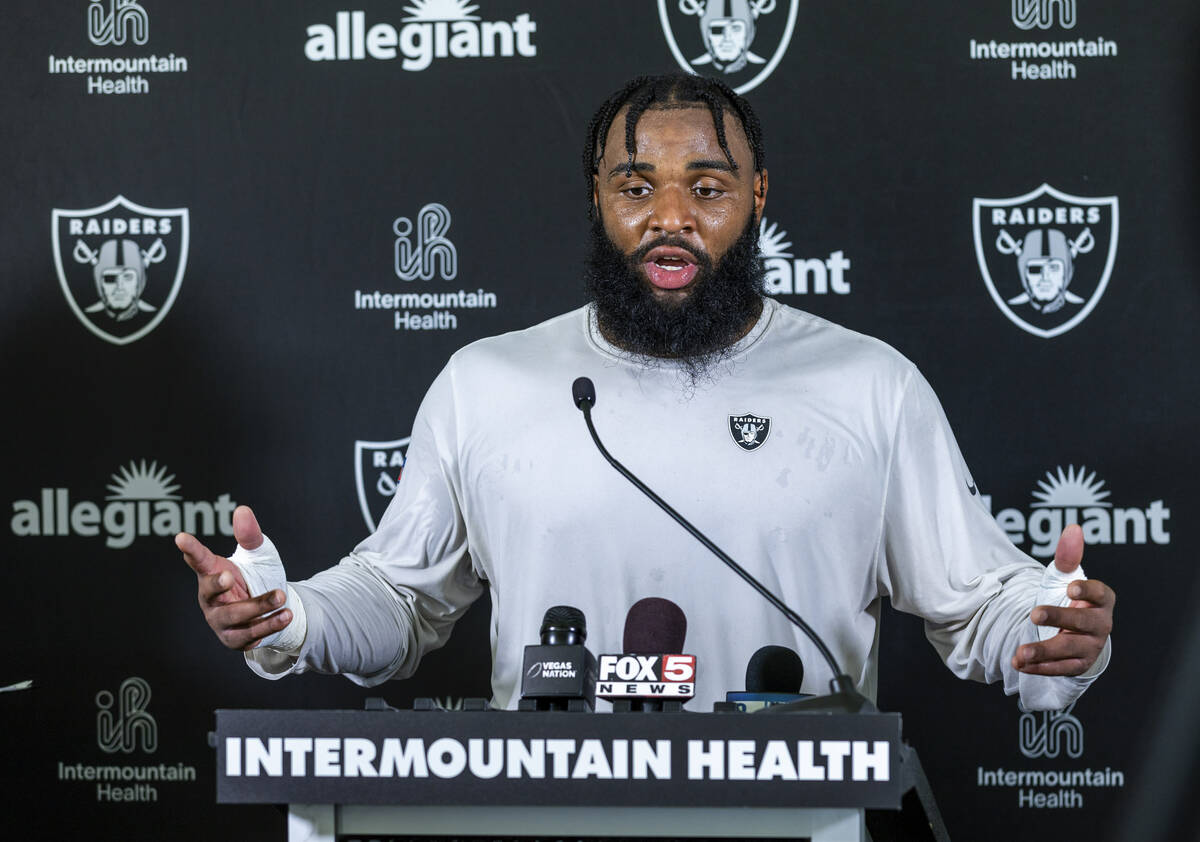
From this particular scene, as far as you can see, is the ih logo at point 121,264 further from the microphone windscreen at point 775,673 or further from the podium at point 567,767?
the podium at point 567,767

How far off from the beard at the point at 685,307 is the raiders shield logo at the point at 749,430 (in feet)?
0.36

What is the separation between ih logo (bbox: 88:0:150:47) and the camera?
119 inches

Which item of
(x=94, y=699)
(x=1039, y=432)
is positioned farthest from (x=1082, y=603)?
(x=94, y=699)

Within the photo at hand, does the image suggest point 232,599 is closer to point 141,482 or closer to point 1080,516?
point 141,482

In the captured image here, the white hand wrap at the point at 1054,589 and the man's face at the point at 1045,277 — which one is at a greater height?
the man's face at the point at 1045,277

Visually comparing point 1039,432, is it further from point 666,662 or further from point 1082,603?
point 666,662

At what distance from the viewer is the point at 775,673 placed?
6.00 feet

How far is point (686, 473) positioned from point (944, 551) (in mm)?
401

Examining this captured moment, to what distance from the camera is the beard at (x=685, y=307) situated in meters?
2.19

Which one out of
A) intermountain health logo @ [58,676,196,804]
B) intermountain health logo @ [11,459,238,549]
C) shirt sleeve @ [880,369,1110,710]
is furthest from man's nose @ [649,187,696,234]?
intermountain health logo @ [58,676,196,804]

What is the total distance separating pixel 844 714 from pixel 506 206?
1.94 meters

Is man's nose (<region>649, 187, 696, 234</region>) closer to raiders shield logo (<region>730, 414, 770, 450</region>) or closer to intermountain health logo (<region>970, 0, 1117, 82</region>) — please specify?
raiders shield logo (<region>730, 414, 770, 450</region>)

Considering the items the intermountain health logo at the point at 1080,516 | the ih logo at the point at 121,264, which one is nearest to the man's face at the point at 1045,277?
the intermountain health logo at the point at 1080,516

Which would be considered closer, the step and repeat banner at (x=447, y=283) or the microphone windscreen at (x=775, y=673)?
the microphone windscreen at (x=775, y=673)
